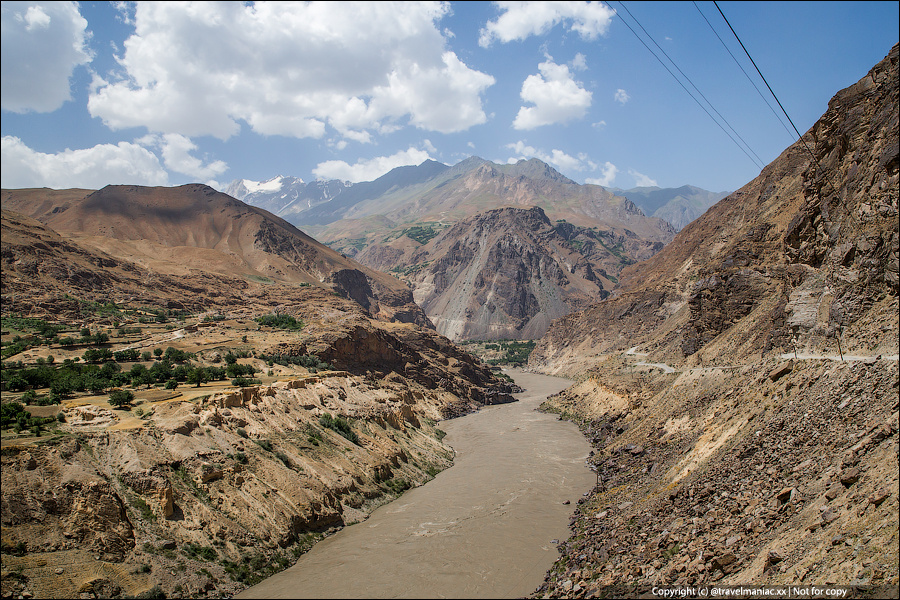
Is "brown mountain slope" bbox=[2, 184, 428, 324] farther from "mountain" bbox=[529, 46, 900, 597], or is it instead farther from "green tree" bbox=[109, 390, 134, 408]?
"mountain" bbox=[529, 46, 900, 597]

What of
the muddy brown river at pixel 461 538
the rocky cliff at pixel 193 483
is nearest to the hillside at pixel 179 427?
the rocky cliff at pixel 193 483

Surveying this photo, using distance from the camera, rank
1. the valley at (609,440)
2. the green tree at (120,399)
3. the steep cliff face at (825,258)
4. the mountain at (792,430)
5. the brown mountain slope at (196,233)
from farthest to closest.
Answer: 1. the brown mountain slope at (196,233)
2. the green tree at (120,399)
3. the steep cliff face at (825,258)
4. the valley at (609,440)
5. the mountain at (792,430)

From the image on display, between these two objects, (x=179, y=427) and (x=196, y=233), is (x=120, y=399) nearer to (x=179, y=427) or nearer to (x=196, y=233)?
(x=179, y=427)

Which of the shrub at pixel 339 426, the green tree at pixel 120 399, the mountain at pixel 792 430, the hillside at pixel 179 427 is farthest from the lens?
the shrub at pixel 339 426

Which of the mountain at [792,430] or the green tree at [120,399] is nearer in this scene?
the mountain at [792,430]

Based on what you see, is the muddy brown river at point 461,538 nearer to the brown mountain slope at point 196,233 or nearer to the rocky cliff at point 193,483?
the rocky cliff at point 193,483

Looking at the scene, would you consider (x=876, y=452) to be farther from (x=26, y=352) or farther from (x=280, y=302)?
(x=280, y=302)

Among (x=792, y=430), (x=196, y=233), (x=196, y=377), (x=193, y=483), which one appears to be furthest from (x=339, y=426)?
(x=196, y=233)
